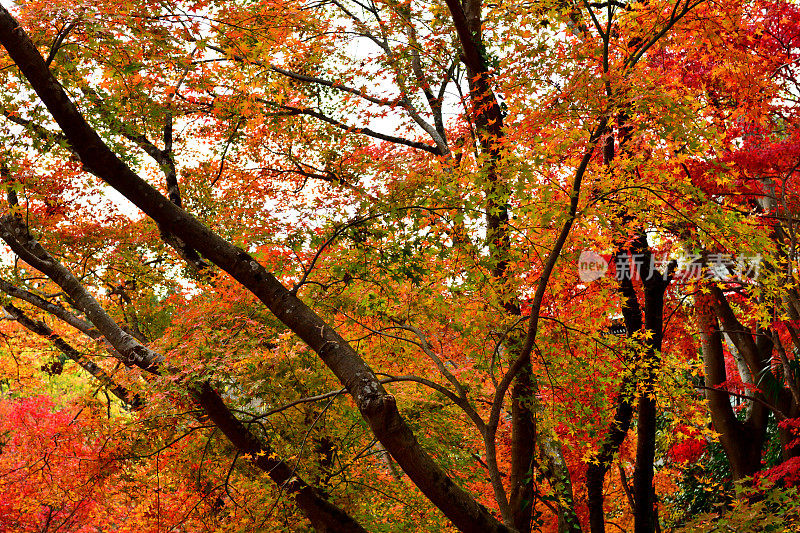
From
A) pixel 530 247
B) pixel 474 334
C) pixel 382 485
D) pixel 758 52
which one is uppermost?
pixel 758 52

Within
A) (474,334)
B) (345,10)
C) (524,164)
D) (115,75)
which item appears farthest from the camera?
(345,10)

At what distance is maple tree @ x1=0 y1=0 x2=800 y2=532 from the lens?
4.45 meters

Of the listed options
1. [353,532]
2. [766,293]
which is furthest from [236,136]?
[766,293]

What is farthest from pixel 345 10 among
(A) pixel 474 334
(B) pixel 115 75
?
(A) pixel 474 334

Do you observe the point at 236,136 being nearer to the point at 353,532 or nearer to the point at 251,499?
the point at 251,499

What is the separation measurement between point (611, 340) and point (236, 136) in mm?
5807

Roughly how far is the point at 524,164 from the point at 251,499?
529cm

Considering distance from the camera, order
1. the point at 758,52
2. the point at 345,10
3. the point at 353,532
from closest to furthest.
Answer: the point at 353,532, the point at 758,52, the point at 345,10

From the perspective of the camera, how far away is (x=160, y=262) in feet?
39.2

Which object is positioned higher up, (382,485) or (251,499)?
(382,485)

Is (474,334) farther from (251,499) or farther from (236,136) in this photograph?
(236,136)

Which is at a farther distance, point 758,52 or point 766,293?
point 766,293

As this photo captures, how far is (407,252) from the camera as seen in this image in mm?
4777

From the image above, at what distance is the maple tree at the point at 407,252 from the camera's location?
4.45 metres
